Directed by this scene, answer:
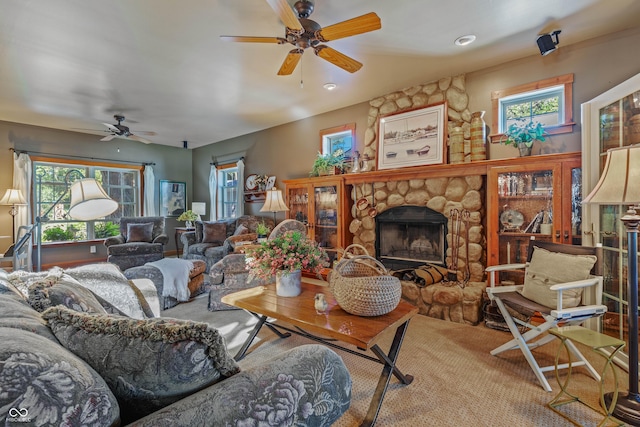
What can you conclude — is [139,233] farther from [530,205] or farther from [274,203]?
[530,205]

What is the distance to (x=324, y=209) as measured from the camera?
4734 millimetres

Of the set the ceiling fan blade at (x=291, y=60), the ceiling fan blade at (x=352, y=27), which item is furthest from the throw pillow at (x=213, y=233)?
the ceiling fan blade at (x=352, y=27)

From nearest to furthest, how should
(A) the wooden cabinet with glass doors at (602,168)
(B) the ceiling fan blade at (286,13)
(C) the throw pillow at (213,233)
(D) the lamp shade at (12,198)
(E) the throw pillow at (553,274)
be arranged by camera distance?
1. (B) the ceiling fan blade at (286,13)
2. (E) the throw pillow at (553,274)
3. (A) the wooden cabinet with glass doors at (602,168)
4. (D) the lamp shade at (12,198)
5. (C) the throw pillow at (213,233)

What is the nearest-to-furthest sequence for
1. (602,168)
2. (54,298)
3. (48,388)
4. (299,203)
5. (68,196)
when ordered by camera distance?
1. (48,388)
2. (54,298)
3. (602,168)
4. (299,203)
5. (68,196)

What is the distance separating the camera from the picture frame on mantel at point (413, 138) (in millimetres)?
3652

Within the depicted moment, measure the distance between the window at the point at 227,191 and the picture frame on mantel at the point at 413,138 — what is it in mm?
3868

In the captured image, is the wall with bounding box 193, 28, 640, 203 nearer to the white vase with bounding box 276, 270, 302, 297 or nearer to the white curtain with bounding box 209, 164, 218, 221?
the white curtain with bounding box 209, 164, 218, 221

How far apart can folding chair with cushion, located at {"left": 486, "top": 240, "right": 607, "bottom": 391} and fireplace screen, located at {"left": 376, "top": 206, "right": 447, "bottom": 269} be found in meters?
1.30

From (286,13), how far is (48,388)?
2225 mm

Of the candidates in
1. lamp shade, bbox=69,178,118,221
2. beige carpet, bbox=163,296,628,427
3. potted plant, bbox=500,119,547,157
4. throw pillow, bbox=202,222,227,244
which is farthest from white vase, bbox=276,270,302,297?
throw pillow, bbox=202,222,227,244

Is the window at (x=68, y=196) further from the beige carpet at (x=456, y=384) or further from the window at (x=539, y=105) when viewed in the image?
the window at (x=539, y=105)

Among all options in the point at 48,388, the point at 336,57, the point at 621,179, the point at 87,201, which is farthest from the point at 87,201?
the point at 621,179

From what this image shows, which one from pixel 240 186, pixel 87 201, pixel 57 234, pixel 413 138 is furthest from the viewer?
pixel 240 186

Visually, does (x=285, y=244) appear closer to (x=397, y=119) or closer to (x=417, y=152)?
(x=417, y=152)
